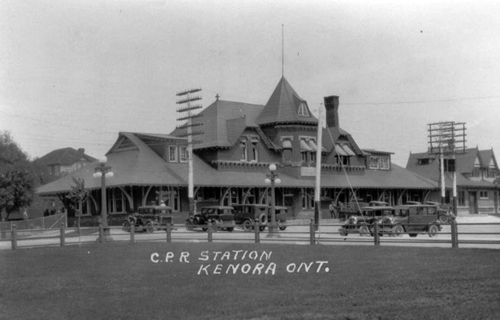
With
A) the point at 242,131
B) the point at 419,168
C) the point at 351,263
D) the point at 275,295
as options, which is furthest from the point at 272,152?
the point at 275,295

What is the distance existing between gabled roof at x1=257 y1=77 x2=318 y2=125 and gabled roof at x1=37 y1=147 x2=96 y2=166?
53764 mm

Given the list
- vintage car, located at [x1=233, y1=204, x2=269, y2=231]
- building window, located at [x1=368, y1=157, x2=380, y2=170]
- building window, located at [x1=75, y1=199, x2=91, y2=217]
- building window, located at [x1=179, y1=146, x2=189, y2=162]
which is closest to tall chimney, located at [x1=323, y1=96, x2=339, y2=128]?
building window, located at [x1=368, y1=157, x2=380, y2=170]

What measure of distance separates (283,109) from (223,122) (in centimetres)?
591

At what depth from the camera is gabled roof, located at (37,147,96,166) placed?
4203 inches

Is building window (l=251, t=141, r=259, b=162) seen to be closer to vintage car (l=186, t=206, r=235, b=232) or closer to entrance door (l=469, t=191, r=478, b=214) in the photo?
vintage car (l=186, t=206, r=235, b=232)

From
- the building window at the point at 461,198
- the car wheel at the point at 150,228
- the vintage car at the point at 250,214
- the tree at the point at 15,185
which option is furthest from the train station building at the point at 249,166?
the building window at the point at 461,198

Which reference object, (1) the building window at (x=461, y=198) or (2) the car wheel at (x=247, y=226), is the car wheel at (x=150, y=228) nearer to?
(2) the car wheel at (x=247, y=226)

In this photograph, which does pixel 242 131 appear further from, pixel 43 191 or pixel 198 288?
pixel 198 288

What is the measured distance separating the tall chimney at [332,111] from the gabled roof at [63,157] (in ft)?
173

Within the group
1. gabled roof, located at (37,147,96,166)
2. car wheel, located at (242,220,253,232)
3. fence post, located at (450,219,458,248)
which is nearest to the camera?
fence post, located at (450,219,458,248)

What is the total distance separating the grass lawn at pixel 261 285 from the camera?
11250mm

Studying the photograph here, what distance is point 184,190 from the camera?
48469 mm

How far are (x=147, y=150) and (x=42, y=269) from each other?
30.8 metres

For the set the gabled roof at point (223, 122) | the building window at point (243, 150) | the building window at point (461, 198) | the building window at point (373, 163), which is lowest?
the building window at point (461, 198)
